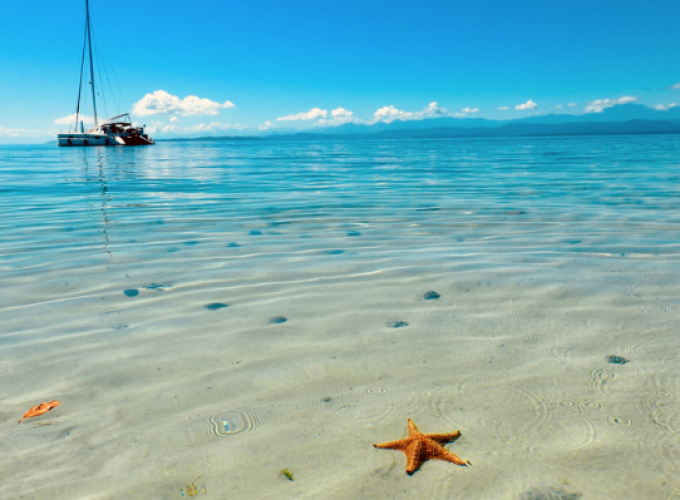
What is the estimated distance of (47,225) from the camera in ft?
26.9

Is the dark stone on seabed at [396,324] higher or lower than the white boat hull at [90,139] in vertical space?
lower

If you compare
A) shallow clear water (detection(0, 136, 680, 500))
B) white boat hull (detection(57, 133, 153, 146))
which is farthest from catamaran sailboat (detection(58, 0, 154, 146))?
shallow clear water (detection(0, 136, 680, 500))

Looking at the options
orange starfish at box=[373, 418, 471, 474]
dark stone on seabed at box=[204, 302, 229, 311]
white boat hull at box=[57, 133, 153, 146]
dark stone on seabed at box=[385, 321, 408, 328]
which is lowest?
orange starfish at box=[373, 418, 471, 474]

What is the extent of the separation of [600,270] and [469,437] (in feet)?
11.7

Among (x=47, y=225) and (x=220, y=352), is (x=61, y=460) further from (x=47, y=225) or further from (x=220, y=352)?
(x=47, y=225)

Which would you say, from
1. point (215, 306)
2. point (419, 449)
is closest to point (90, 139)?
point (215, 306)

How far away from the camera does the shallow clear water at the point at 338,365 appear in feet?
6.52

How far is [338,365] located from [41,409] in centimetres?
176

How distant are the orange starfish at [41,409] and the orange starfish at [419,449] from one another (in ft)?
6.23

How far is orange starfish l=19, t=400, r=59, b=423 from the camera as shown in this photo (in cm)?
243

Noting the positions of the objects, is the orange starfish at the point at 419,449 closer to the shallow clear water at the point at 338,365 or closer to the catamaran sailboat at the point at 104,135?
the shallow clear water at the point at 338,365

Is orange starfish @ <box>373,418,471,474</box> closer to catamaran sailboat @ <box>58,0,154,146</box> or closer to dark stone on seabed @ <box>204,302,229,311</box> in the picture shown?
dark stone on seabed @ <box>204,302,229,311</box>

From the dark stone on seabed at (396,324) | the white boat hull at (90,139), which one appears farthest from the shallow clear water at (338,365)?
the white boat hull at (90,139)

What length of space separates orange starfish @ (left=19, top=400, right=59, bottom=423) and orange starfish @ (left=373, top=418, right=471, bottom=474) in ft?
6.23
